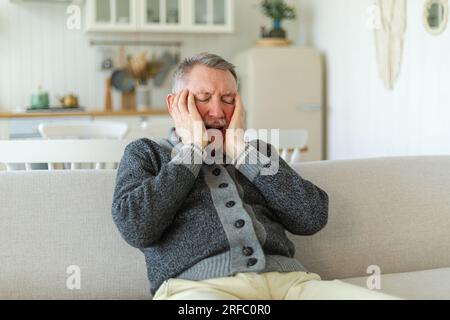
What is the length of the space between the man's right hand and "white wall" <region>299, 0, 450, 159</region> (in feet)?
6.45

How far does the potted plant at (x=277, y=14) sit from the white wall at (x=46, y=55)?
0.69 m

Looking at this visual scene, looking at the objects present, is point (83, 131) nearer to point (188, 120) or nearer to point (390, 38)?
point (188, 120)

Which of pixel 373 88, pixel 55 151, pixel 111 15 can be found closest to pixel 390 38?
pixel 373 88

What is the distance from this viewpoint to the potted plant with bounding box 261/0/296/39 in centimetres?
489

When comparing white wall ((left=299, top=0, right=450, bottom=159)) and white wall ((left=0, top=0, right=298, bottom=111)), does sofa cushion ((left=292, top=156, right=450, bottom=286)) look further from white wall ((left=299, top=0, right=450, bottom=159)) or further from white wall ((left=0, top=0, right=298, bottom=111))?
white wall ((left=0, top=0, right=298, bottom=111))

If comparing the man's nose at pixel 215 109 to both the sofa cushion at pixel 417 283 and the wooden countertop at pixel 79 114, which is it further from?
the wooden countertop at pixel 79 114

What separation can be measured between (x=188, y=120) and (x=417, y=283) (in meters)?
0.85

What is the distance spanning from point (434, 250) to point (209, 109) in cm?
95

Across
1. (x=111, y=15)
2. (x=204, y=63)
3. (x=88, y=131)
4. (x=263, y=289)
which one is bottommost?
(x=263, y=289)

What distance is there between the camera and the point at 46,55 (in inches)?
195

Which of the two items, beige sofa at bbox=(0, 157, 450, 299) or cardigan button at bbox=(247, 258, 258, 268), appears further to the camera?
beige sofa at bbox=(0, 157, 450, 299)

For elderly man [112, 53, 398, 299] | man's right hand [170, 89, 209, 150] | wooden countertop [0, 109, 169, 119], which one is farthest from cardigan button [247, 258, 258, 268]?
wooden countertop [0, 109, 169, 119]

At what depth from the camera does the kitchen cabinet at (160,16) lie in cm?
471

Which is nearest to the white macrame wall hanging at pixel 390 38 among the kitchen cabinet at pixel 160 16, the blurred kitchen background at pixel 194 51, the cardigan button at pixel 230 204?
the blurred kitchen background at pixel 194 51
